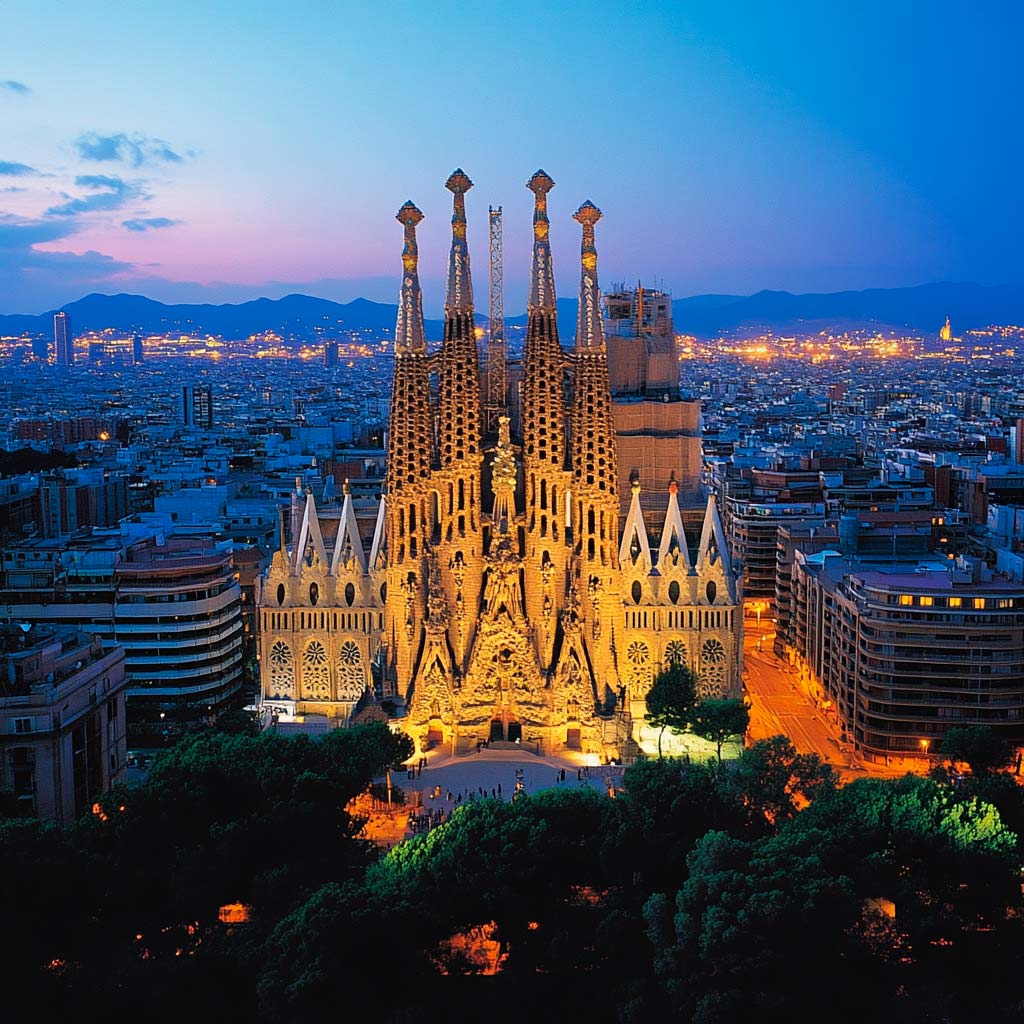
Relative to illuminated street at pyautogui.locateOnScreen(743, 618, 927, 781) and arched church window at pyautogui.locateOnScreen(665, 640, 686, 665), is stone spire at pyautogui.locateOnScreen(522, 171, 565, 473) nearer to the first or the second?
arched church window at pyautogui.locateOnScreen(665, 640, 686, 665)

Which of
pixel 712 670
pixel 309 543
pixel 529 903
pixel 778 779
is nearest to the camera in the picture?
pixel 529 903

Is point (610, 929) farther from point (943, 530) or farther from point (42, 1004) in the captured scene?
point (943, 530)

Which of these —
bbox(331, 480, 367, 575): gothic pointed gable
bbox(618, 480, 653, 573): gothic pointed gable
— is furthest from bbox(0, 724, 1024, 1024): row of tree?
bbox(331, 480, 367, 575): gothic pointed gable

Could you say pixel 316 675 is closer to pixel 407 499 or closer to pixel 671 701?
pixel 407 499

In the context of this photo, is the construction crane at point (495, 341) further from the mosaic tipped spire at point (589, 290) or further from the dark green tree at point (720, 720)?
the dark green tree at point (720, 720)

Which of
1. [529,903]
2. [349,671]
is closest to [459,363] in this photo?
[349,671]

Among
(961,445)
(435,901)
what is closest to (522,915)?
(435,901)

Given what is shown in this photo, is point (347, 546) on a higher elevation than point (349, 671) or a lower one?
higher
